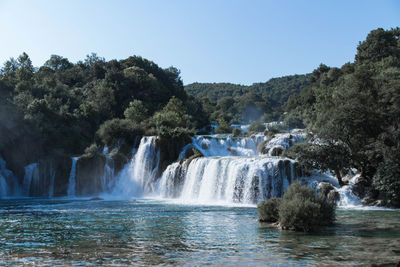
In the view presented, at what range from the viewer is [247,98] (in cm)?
10881

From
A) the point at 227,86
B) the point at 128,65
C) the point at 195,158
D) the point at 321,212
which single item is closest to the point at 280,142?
the point at 195,158

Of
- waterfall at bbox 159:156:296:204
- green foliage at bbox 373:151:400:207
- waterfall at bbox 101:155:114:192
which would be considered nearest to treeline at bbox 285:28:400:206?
green foliage at bbox 373:151:400:207

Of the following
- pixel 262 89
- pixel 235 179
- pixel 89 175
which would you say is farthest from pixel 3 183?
pixel 262 89

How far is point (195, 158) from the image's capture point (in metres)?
34.3

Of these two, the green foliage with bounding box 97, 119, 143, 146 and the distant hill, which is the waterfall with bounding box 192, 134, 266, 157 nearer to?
the green foliage with bounding box 97, 119, 143, 146

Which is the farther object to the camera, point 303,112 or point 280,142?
point 303,112

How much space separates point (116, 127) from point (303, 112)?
92.0 ft

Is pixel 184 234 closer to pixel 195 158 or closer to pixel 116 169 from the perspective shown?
pixel 195 158

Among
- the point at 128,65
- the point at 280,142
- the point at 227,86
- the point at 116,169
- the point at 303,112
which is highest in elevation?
the point at 227,86

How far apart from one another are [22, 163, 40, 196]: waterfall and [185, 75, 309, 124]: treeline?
4633 centimetres

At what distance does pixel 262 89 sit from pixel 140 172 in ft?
356

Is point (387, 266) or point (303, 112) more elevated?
point (303, 112)

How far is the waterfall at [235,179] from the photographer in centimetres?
2797

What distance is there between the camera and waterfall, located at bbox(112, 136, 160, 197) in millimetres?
39250
